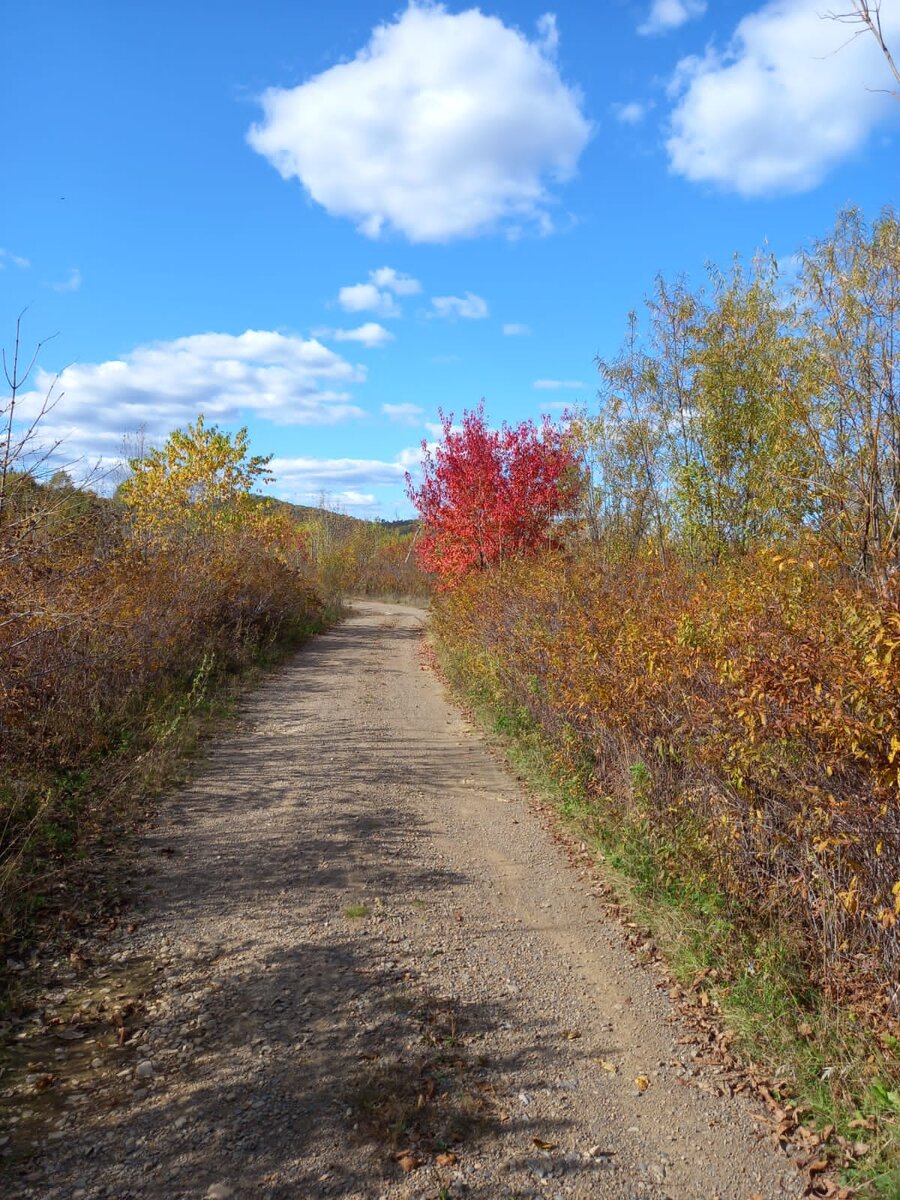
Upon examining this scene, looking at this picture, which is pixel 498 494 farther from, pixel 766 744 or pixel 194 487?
pixel 766 744

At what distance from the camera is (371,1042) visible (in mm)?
3453

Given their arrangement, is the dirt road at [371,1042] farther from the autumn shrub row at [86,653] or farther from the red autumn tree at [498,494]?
the red autumn tree at [498,494]

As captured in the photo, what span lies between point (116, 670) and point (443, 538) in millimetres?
10849

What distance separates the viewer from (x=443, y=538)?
18234mm

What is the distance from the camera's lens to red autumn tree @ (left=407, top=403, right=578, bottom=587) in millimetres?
16859

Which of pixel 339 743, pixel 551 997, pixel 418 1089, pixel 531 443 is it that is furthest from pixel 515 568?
pixel 418 1089

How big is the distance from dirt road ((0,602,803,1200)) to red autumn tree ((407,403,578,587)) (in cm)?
1112

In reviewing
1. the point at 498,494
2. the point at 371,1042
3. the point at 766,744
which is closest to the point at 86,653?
the point at 371,1042

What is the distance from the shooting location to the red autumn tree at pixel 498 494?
664 inches

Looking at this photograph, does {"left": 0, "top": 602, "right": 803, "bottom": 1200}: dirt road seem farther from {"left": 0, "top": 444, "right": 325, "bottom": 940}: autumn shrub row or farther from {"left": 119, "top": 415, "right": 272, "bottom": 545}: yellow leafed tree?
{"left": 119, "top": 415, "right": 272, "bottom": 545}: yellow leafed tree

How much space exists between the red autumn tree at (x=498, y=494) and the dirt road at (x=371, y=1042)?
11.1 meters

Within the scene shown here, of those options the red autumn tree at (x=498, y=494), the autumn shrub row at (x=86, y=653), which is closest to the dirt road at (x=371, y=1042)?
the autumn shrub row at (x=86, y=653)

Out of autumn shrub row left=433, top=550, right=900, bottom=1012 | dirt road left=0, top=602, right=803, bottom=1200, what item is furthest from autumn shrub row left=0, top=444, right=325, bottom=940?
autumn shrub row left=433, top=550, right=900, bottom=1012

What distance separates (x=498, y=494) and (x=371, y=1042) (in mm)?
14365
